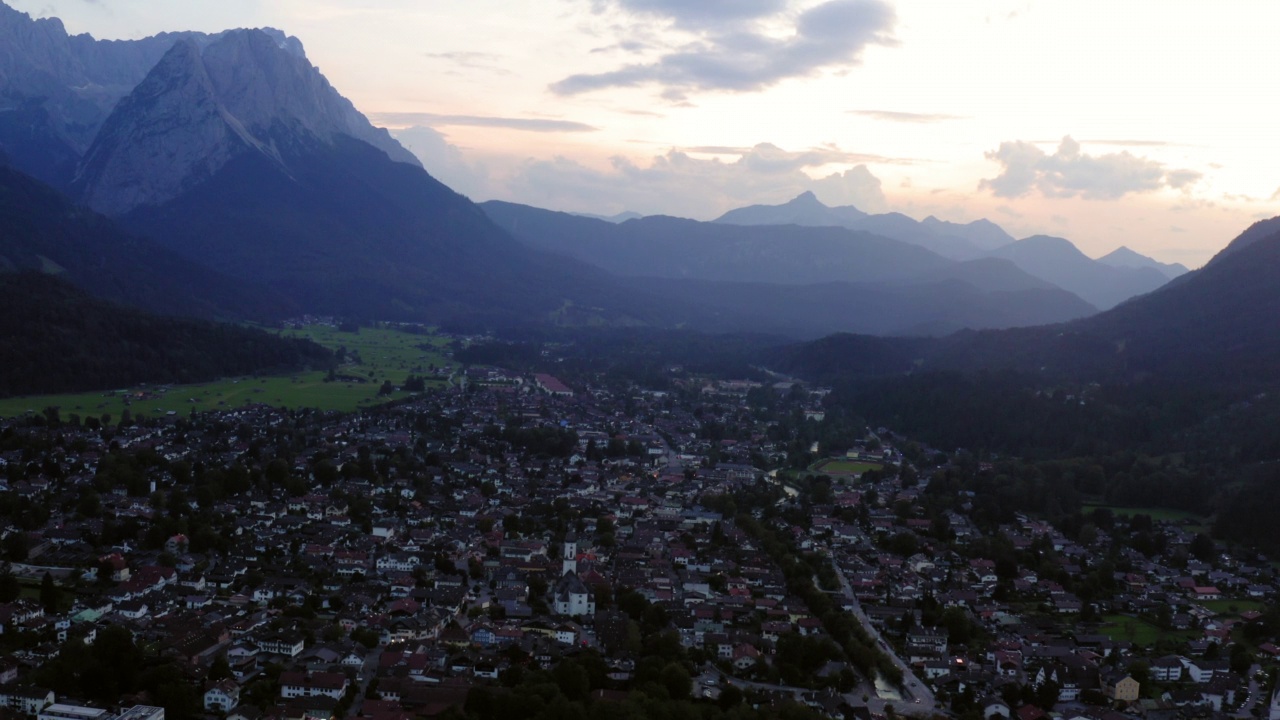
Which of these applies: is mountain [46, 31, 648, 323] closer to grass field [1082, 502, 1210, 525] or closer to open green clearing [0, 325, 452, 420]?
open green clearing [0, 325, 452, 420]

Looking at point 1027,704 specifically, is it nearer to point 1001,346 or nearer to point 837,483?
point 837,483

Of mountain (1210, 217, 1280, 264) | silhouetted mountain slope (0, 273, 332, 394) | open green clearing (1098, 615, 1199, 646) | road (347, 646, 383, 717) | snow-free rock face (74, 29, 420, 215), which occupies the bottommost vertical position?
road (347, 646, 383, 717)

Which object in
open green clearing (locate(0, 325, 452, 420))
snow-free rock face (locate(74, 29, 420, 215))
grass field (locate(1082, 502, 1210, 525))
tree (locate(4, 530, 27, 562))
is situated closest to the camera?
tree (locate(4, 530, 27, 562))

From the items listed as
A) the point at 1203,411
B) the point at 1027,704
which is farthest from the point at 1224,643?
the point at 1203,411

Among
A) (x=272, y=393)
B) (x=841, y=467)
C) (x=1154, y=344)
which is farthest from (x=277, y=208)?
(x=841, y=467)

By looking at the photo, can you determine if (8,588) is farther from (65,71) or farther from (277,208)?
(65,71)

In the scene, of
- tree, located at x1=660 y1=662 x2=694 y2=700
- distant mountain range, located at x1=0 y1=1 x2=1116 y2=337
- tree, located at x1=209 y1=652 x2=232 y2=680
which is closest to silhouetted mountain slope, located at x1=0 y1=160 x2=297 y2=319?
distant mountain range, located at x1=0 y1=1 x2=1116 y2=337

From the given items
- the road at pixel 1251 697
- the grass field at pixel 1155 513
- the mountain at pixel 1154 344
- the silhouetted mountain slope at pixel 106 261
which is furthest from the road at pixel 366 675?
the silhouetted mountain slope at pixel 106 261
